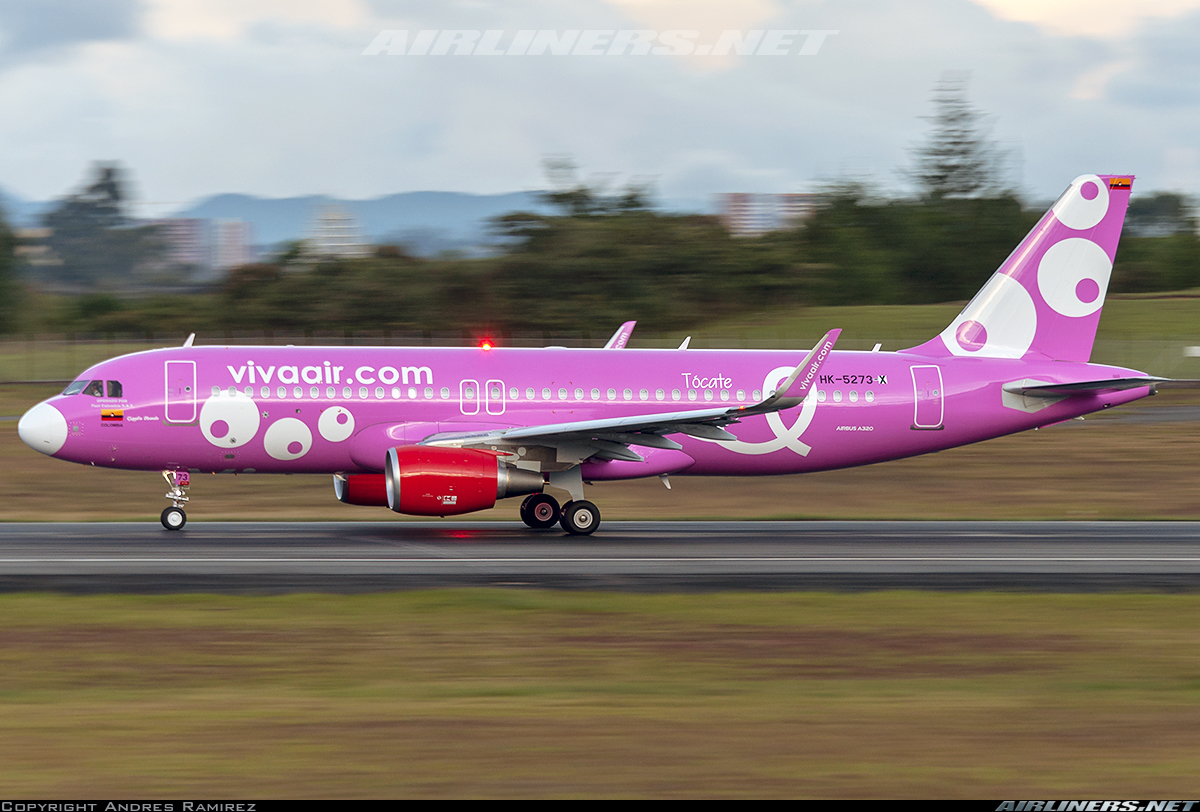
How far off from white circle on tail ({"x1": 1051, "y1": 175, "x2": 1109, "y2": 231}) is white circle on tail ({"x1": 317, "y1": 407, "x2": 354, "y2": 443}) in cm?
1655

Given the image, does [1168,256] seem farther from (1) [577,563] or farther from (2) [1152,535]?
(1) [577,563]

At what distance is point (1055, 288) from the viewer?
95.1ft

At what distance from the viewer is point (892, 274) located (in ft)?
346

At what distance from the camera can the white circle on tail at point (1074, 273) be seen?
29.0m

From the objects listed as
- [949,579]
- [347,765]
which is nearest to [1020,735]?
[347,765]

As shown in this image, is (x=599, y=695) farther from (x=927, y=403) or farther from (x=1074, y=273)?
(x=1074, y=273)

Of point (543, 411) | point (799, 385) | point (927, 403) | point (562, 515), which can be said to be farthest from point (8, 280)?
point (799, 385)

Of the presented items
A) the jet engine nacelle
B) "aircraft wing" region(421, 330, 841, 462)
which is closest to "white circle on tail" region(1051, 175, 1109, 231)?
"aircraft wing" region(421, 330, 841, 462)

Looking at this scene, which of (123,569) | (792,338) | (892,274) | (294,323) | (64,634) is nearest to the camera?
(64,634)

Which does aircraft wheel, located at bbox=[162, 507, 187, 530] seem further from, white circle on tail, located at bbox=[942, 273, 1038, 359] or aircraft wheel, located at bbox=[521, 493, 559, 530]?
white circle on tail, located at bbox=[942, 273, 1038, 359]

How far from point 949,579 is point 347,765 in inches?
472

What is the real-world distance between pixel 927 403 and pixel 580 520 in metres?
8.12

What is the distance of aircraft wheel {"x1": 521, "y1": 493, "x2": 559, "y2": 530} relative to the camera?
25.7 meters

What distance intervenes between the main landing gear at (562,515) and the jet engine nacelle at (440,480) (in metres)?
1.85
